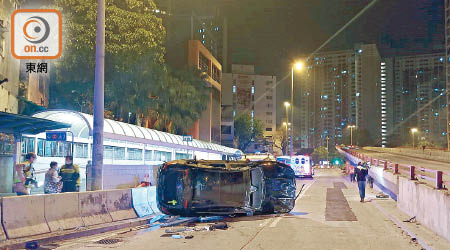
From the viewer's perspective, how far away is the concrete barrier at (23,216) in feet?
32.3

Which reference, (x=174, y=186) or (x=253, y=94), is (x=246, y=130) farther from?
(x=174, y=186)

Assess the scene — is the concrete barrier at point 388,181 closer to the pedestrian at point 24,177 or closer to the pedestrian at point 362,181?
the pedestrian at point 362,181

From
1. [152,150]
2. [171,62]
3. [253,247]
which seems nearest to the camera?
[253,247]

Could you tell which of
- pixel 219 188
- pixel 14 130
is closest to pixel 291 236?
pixel 219 188

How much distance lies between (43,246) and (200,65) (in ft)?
193

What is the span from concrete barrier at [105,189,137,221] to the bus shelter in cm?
328

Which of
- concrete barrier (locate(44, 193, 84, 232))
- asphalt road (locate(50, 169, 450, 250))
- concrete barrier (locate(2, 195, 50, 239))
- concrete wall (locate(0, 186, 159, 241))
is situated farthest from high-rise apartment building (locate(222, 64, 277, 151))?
concrete barrier (locate(2, 195, 50, 239))

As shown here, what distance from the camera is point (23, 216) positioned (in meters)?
10.3

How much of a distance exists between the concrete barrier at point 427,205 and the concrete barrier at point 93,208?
27.7ft

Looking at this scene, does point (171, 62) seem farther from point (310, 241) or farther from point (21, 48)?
point (310, 241)

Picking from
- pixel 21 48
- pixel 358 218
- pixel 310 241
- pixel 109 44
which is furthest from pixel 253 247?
pixel 109 44

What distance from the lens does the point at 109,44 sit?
31.0 metres

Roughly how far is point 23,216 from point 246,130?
9495 centimetres

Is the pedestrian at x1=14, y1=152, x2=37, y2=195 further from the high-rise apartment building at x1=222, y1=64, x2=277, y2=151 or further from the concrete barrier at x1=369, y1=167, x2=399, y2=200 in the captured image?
the high-rise apartment building at x1=222, y1=64, x2=277, y2=151
